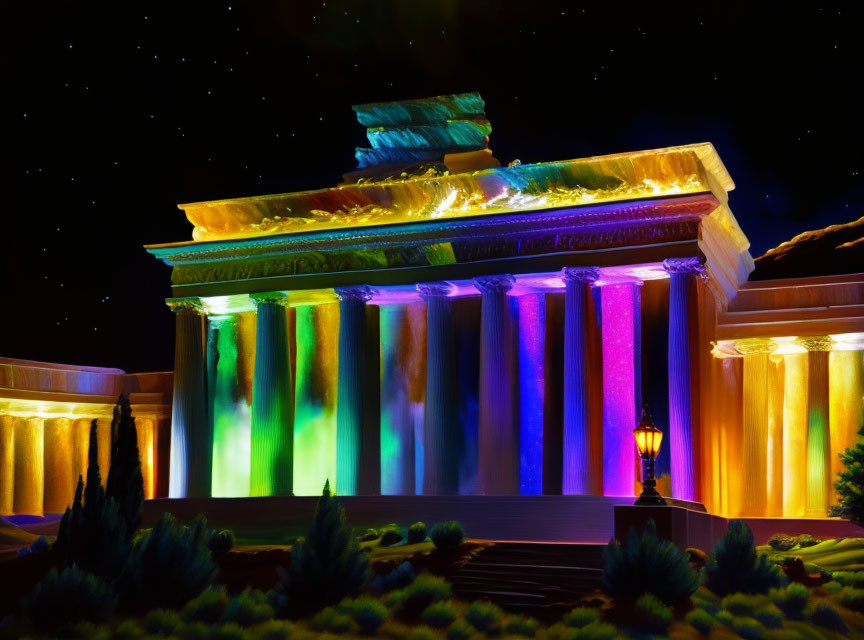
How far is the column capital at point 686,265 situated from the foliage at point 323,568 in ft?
63.3

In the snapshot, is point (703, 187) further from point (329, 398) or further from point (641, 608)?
point (641, 608)

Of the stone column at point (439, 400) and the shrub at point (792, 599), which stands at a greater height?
the stone column at point (439, 400)

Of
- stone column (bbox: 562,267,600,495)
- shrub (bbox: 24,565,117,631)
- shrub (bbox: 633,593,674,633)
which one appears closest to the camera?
shrub (bbox: 633,593,674,633)

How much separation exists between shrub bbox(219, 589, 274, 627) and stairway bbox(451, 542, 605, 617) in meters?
5.10

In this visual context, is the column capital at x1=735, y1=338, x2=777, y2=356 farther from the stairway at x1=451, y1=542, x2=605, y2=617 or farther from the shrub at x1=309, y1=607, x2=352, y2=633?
the shrub at x1=309, y1=607, x2=352, y2=633

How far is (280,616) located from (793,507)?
26.3 m

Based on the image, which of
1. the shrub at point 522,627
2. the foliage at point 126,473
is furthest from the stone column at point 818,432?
the foliage at point 126,473

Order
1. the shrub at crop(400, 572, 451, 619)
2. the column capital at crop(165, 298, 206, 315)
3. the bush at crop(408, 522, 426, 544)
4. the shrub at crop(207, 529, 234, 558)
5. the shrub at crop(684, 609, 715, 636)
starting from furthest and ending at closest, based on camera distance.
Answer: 1. the column capital at crop(165, 298, 206, 315)
2. the bush at crop(408, 522, 426, 544)
3. the shrub at crop(207, 529, 234, 558)
4. the shrub at crop(400, 572, 451, 619)
5. the shrub at crop(684, 609, 715, 636)

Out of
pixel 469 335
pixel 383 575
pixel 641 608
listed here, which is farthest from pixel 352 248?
pixel 641 608

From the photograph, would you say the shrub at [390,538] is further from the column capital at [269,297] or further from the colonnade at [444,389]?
the column capital at [269,297]

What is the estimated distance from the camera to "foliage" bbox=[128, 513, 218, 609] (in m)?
33.5

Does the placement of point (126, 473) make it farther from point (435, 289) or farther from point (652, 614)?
point (435, 289)

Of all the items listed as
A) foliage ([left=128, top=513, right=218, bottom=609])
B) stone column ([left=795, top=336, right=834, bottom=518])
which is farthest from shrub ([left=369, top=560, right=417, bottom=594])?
stone column ([left=795, top=336, right=834, bottom=518])

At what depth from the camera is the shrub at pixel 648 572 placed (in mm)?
32188
